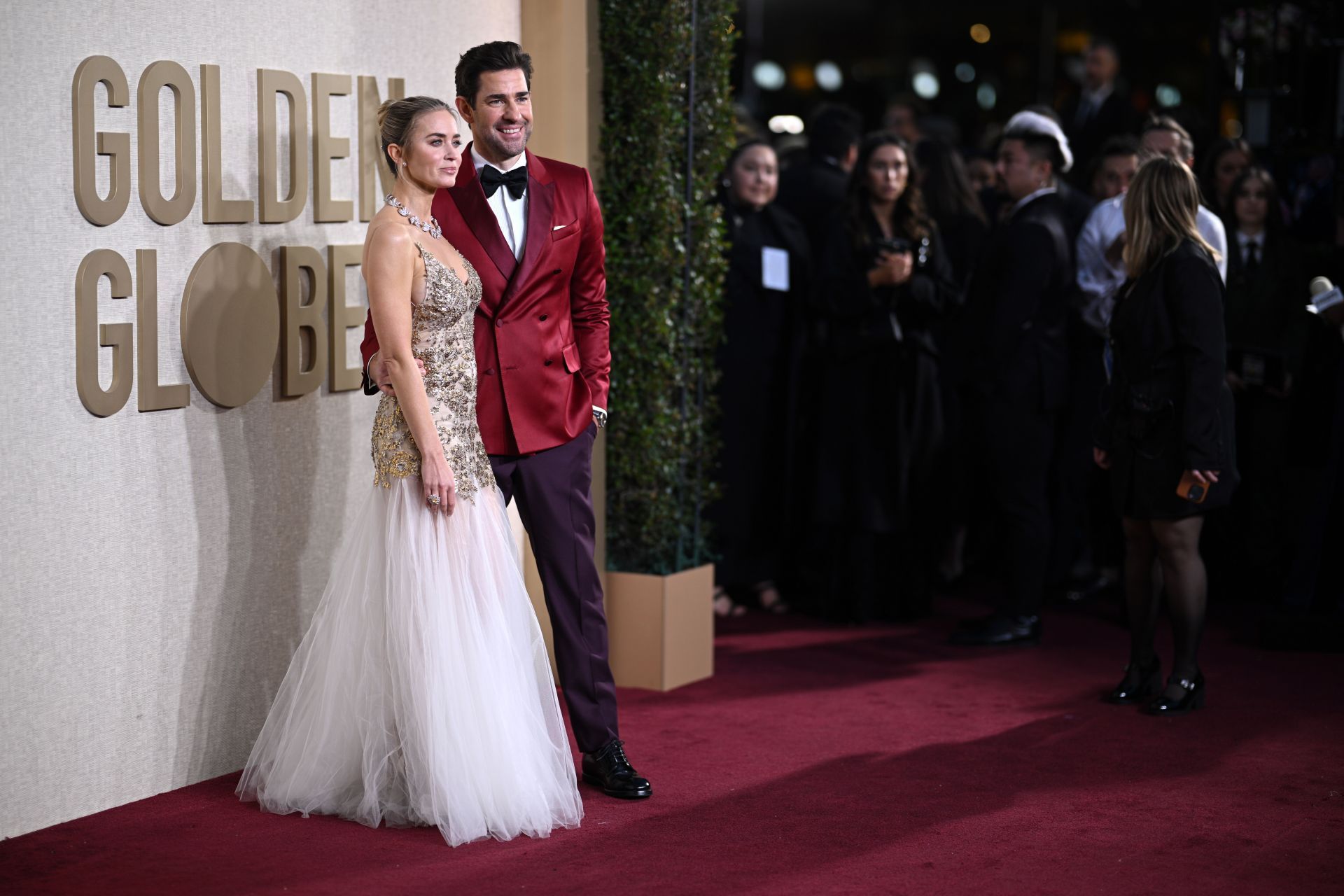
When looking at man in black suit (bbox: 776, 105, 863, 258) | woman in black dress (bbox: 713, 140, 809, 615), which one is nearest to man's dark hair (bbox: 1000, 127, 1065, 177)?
woman in black dress (bbox: 713, 140, 809, 615)

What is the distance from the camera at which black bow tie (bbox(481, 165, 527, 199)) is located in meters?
3.72

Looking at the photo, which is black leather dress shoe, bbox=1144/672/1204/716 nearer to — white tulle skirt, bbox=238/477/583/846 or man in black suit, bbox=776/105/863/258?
white tulle skirt, bbox=238/477/583/846

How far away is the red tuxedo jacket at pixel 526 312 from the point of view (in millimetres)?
3713

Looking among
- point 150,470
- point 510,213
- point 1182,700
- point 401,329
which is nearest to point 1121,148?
point 1182,700

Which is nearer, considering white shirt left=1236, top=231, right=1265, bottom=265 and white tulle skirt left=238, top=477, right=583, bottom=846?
white tulle skirt left=238, top=477, right=583, bottom=846

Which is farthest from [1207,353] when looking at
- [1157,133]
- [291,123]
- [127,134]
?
[127,134]

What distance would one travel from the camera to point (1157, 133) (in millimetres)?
6117

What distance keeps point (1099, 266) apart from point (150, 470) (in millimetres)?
3749

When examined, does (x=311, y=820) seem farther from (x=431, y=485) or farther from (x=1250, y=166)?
(x=1250, y=166)

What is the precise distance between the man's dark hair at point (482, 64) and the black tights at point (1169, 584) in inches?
91.5

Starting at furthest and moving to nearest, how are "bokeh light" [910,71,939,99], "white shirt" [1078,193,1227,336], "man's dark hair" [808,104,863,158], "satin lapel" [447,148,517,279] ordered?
1. "bokeh light" [910,71,939,99]
2. "man's dark hair" [808,104,863,158]
3. "white shirt" [1078,193,1227,336]
4. "satin lapel" [447,148,517,279]

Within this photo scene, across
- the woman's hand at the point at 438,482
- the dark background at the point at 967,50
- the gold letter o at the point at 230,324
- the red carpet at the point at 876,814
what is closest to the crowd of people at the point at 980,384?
the red carpet at the point at 876,814

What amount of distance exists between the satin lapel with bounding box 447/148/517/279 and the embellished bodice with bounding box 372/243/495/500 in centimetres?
7

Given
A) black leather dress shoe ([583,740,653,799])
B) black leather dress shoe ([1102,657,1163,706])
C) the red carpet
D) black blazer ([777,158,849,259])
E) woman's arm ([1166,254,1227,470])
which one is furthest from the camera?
black blazer ([777,158,849,259])
